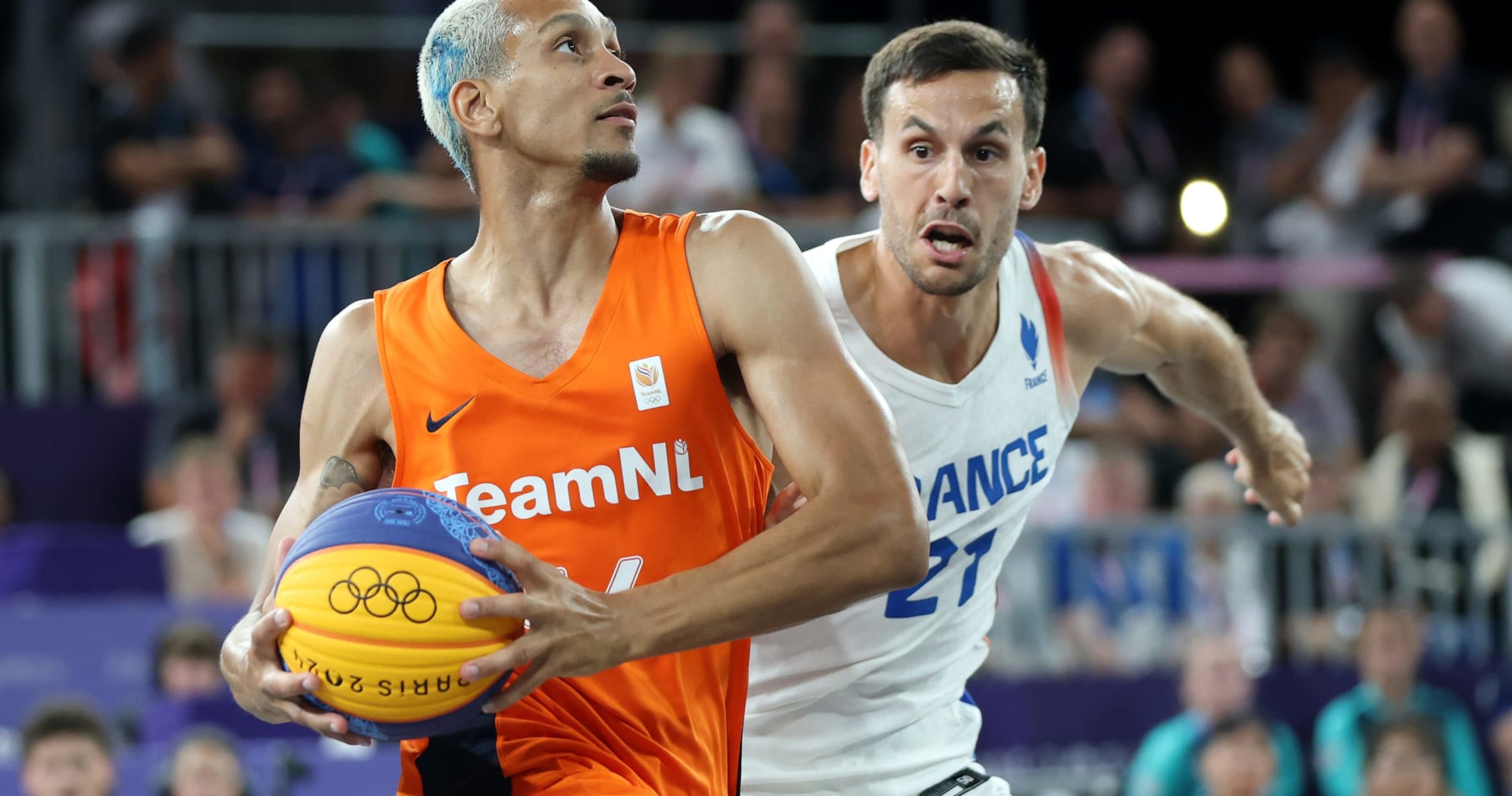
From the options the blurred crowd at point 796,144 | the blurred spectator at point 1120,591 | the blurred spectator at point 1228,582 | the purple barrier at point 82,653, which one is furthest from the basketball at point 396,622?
the blurred crowd at point 796,144

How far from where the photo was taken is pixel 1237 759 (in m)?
8.23

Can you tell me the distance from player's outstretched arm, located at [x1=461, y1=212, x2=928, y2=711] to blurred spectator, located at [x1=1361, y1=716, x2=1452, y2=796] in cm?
566

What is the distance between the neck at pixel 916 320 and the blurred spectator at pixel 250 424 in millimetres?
5415

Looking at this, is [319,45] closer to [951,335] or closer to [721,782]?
[951,335]

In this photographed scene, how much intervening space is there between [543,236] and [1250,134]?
A: 953 cm

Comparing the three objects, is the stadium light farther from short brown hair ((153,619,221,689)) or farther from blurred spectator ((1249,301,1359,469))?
short brown hair ((153,619,221,689))

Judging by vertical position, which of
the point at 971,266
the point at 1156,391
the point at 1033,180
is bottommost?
the point at 1156,391

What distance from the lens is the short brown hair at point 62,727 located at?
7.00m

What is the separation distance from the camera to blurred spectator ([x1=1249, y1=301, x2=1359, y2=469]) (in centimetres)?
1080

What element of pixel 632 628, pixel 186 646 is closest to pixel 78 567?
pixel 186 646

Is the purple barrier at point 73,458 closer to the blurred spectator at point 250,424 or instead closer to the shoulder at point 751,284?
the blurred spectator at point 250,424

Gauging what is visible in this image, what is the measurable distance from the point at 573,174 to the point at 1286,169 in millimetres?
9094

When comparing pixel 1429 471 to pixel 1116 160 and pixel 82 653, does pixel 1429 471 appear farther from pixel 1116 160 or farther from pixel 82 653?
pixel 82 653

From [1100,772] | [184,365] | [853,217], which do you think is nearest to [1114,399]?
[853,217]
